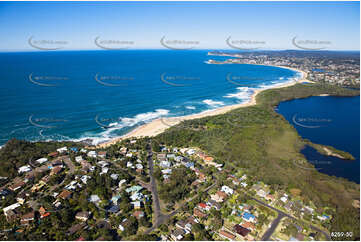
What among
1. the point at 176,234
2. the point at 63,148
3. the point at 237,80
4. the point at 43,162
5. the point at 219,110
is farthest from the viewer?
the point at 237,80

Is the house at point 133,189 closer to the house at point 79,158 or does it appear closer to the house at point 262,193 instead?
the house at point 79,158

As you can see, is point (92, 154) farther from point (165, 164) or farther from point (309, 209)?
point (309, 209)

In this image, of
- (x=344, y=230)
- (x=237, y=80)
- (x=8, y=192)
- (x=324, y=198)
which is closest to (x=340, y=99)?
(x=237, y=80)

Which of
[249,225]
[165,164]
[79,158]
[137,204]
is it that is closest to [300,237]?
[249,225]

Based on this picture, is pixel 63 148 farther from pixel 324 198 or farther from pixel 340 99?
pixel 340 99

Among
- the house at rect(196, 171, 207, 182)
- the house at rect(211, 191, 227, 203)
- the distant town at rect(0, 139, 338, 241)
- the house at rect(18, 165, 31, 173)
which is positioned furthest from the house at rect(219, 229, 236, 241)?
the house at rect(18, 165, 31, 173)

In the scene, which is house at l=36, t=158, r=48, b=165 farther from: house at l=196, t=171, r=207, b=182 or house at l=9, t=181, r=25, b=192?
house at l=196, t=171, r=207, b=182
